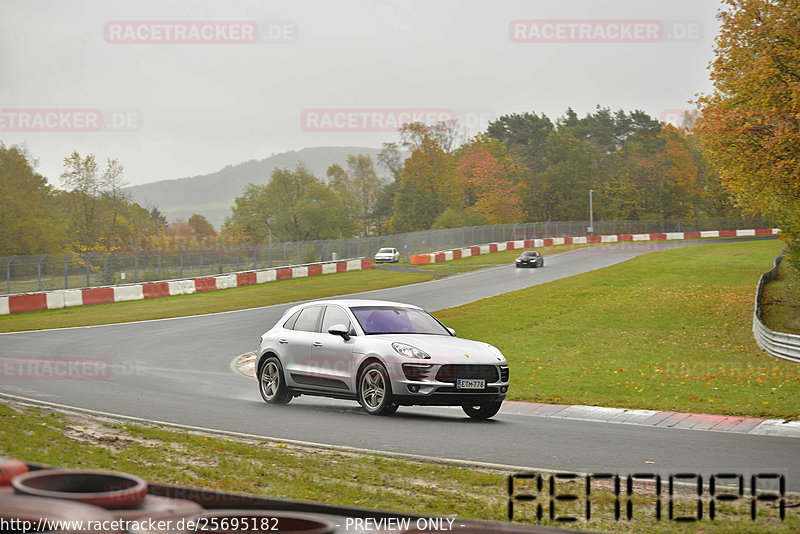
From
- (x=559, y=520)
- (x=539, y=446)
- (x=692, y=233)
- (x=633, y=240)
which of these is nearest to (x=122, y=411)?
(x=539, y=446)

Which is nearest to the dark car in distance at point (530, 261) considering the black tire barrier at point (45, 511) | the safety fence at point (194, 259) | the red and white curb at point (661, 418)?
the safety fence at point (194, 259)

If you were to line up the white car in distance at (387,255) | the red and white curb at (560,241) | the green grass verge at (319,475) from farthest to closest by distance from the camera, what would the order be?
the red and white curb at (560,241) < the white car in distance at (387,255) < the green grass verge at (319,475)

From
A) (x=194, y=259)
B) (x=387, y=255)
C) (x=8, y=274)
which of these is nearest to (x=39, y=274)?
(x=8, y=274)

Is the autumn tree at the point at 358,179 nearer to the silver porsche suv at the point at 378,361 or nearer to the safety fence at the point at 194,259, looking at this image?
the safety fence at the point at 194,259

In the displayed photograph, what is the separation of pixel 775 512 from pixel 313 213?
349 ft

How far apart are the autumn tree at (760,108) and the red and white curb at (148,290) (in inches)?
959

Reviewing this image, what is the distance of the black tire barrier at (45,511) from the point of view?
2.73 meters

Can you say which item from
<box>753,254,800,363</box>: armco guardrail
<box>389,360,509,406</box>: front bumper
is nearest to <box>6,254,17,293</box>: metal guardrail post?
<box>389,360,509,406</box>: front bumper

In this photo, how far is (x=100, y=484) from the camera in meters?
3.24

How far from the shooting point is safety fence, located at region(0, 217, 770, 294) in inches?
1470

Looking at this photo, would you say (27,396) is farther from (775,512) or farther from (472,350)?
(775,512)

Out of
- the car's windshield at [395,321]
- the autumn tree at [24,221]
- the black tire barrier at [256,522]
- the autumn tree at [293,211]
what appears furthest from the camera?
the autumn tree at [293,211]

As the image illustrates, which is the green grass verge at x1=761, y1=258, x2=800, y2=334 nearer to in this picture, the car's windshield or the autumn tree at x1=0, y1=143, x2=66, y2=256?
the car's windshield

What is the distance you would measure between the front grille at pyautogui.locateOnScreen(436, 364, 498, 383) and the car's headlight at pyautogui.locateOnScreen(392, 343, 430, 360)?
31 centimetres
